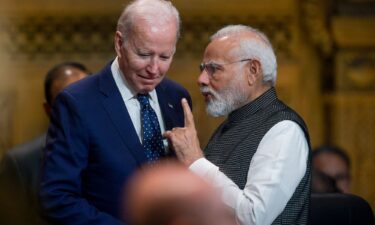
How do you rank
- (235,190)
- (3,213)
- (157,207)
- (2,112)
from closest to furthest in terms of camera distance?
(157,207), (235,190), (3,213), (2,112)

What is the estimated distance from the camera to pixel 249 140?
3.85 metres

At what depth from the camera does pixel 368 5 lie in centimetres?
645

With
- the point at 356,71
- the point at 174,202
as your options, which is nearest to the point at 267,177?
the point at 174,202

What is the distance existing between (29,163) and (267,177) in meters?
1.62

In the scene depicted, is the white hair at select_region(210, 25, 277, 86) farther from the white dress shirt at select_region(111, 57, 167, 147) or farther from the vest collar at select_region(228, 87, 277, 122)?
the white dress shirt at select_region(111, 57, 167, 147)

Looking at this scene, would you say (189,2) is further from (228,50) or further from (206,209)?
(206,209)

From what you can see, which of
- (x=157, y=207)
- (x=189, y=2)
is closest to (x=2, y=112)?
(x=189, y=2)

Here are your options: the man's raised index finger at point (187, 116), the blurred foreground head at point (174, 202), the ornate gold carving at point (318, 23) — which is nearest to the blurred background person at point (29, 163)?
the man's raised index finger at point (187, 116)

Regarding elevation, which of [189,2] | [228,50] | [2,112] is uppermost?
[228,50]

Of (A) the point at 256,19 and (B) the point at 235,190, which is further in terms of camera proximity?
(A) the point at 256,19

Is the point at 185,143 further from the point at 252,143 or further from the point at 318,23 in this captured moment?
the point at 318,23

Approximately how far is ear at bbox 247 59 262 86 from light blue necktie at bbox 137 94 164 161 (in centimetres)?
31

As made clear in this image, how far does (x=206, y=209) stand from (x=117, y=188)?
4.02 feet

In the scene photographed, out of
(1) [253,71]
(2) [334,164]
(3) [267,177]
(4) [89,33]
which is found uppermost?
(1) [253,71]
